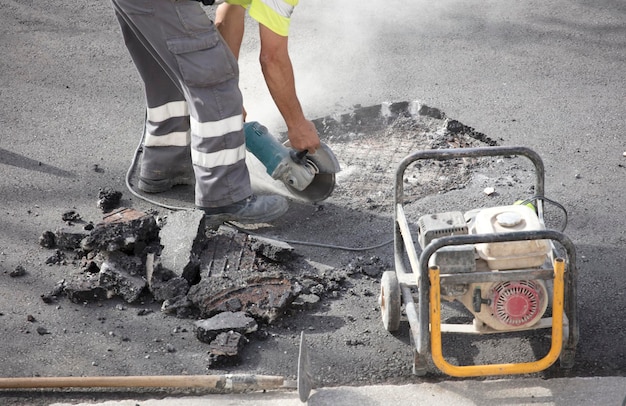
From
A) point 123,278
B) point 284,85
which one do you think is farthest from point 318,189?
point 123,278

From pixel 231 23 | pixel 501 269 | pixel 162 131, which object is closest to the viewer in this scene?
pixel 501 269

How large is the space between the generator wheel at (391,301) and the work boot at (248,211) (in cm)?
126

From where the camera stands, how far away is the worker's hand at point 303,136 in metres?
5.14

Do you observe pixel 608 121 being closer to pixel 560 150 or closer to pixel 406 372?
pixel 560 150

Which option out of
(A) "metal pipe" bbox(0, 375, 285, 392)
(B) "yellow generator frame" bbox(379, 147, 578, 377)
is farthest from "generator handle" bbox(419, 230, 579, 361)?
(A) "metal pipe" bbox(0, 375, 285, 392)

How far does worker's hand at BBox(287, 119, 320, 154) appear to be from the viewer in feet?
16.9

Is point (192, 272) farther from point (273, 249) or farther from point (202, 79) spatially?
point (202, 79)

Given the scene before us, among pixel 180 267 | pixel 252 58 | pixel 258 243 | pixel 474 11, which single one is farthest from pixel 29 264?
pixel 474 11

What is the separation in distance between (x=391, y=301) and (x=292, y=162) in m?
1.43

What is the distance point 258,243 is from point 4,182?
207cm

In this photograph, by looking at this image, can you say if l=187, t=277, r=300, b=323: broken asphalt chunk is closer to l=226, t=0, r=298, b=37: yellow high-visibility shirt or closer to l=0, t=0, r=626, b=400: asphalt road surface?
l=0, t=0, r=626, b=400: asphalt road surface

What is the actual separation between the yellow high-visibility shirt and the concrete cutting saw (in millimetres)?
775

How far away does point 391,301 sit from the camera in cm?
418

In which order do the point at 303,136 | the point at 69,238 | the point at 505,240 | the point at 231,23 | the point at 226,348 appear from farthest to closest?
the point at 231,23, the point at 303,136, the point at 69,238, the point at 226,348, the point at 505,240
